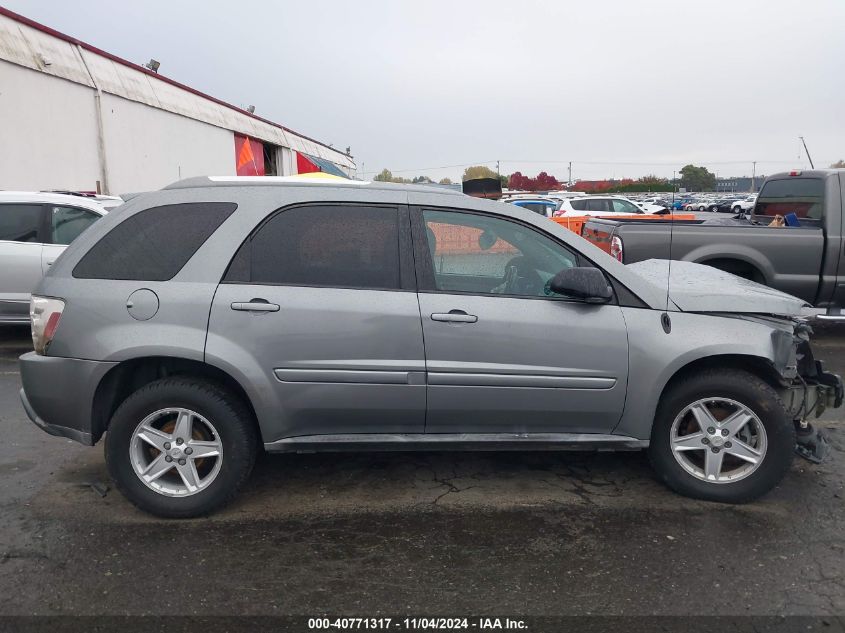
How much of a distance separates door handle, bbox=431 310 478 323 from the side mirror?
498 mm

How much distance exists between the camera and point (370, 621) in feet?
9.87

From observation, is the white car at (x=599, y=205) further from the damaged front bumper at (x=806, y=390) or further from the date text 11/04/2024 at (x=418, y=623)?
the date text 11/04/2024 at (x=418, y=623)

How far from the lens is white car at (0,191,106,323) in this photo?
816 cm

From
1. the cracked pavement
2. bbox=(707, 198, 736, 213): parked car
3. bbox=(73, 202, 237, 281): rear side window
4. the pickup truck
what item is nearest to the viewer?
the cracked pavement

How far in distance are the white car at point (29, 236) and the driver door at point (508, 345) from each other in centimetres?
561

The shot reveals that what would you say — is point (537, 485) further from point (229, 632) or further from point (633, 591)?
point (229, 632)

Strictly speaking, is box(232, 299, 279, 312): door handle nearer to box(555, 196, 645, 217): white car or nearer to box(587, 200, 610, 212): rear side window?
box(555, 196, 645, 217): white car

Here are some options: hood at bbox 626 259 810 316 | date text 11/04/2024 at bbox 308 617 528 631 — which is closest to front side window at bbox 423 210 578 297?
hood at bbox 626 259 810 316

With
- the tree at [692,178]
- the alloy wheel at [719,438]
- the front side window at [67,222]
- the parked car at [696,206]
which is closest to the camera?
the alloy wheel at [719,438]

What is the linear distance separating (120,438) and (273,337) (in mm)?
989

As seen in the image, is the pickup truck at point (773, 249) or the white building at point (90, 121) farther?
the white building at point (90, 121)

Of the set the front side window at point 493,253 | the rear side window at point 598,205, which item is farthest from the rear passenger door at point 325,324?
the rear side window at point 598,205

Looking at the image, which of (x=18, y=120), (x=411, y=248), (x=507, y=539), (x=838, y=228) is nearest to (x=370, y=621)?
(x=507, y=539)

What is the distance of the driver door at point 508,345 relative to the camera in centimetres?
388
